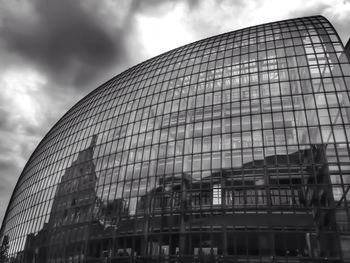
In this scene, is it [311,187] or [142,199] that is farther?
[142,199]

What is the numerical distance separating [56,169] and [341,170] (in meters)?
50.2

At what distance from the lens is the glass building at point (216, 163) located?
38.8m

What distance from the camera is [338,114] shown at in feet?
139

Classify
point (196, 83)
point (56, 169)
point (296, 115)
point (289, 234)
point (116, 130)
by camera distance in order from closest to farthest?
1. point (289, 234)
2. point (296, 115)
3. point (196, 83)
4. point (116, 130)
5. point (56, 169)

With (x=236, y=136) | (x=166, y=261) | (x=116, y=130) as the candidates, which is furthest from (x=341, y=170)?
(x=116, y=130)

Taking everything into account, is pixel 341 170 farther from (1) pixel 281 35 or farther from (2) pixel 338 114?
(1) pixel 281 35

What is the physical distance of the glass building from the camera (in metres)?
38.8

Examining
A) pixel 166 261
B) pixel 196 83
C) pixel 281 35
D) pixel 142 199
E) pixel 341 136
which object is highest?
pixel 281 35

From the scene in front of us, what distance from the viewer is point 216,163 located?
44.6 meters

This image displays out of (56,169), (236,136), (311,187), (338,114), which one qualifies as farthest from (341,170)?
(56,169)

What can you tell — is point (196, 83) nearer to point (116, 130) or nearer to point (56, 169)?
point (116, 130)

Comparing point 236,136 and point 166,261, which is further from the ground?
point 236,136

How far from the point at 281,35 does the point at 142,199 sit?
3344 cm

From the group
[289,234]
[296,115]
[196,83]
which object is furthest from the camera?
[196,83]
